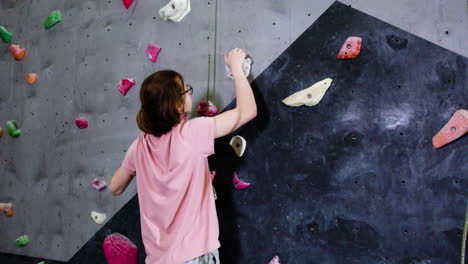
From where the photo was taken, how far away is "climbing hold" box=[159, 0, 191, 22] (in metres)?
1.74

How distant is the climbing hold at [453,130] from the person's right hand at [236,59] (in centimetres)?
64

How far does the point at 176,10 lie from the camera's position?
1756 mm

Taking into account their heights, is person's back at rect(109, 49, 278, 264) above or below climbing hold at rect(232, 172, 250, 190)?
above

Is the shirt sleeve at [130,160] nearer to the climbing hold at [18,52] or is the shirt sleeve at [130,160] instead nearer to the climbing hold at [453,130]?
the climbing hold at [453,130]

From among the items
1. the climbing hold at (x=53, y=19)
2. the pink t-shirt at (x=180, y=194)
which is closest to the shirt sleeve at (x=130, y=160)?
the pink t-shirt at (x=180, y=194)

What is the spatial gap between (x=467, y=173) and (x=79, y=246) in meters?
1.71

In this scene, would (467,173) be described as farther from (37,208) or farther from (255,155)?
(37,208)

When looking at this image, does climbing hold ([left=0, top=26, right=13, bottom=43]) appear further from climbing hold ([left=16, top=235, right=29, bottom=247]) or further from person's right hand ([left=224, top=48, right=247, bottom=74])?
person's right hand ([left=224, top=48, right=247, bottom=74])

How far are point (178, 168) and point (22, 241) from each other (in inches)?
58.4

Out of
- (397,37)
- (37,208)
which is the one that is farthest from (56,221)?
(397,37)

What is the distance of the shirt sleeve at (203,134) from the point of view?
4.27 feet

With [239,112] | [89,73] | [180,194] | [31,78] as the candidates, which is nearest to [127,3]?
[89,73]

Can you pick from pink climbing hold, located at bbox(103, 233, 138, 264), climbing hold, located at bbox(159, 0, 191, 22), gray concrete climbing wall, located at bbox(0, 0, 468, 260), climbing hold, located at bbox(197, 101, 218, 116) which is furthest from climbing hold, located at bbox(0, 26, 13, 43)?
climbing hold, located at bbox(197, 101, 218, 116)

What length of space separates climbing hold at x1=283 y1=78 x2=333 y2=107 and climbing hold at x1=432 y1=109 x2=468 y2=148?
0.37 meters
